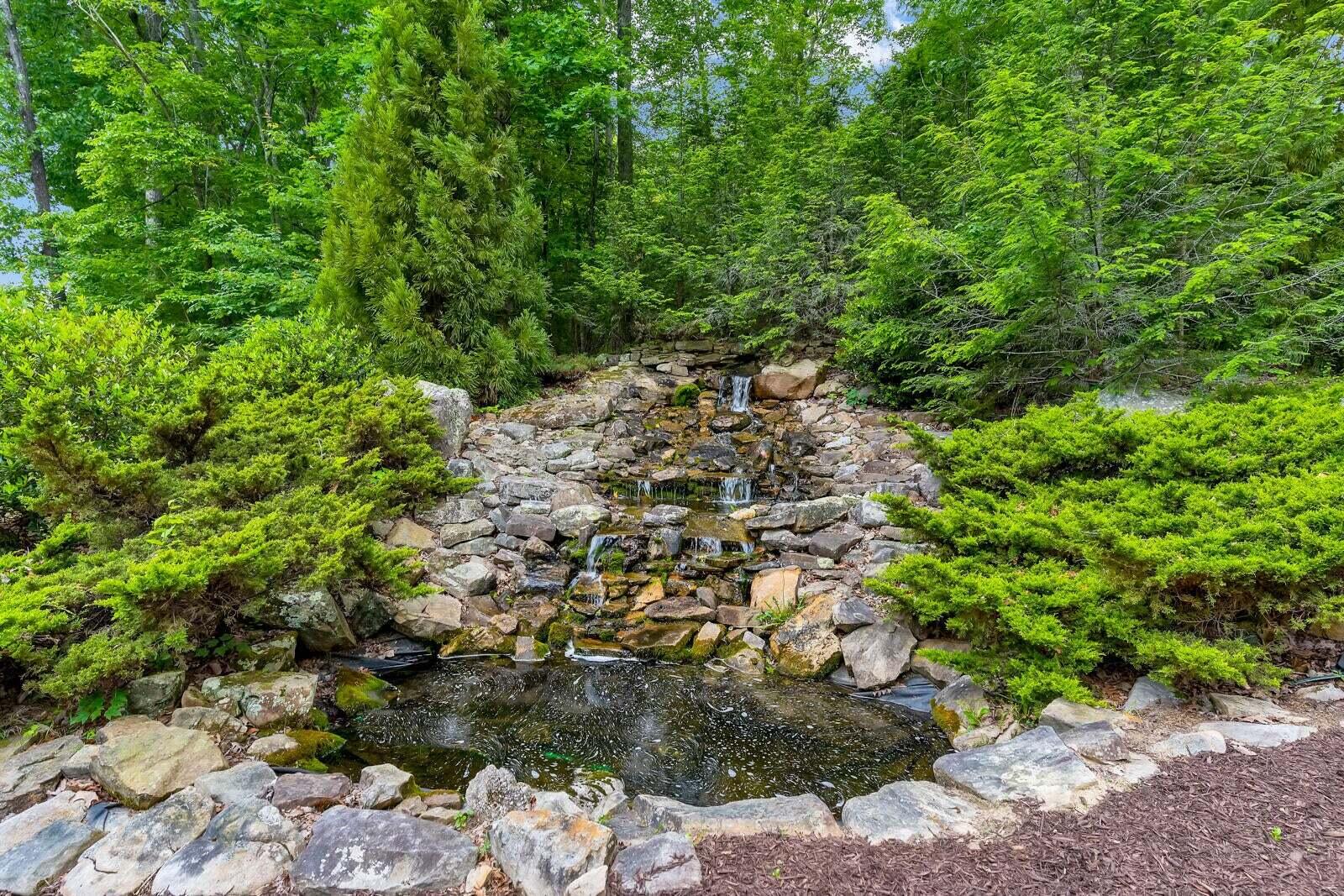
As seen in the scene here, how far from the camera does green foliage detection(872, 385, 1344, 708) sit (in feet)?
9.18

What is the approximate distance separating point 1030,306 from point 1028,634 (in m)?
4.17

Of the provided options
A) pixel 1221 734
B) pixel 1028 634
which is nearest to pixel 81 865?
pixel 1028 634

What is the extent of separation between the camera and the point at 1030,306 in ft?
19.0

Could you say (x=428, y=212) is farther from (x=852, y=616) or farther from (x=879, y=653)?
(x=879, y=653)

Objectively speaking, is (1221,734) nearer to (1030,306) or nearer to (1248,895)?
(1248,895)

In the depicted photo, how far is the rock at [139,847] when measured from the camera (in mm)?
1985

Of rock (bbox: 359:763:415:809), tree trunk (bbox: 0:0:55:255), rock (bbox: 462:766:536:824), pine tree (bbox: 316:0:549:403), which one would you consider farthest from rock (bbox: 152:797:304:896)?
tree trunk (bbox: 0:0:55:255)

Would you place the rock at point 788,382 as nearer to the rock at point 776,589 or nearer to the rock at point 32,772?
the rock at point 776,589

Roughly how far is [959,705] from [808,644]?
3.71ft

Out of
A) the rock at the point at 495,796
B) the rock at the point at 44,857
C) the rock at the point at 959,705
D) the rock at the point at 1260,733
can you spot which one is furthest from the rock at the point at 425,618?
the rock at the point at 1260,733

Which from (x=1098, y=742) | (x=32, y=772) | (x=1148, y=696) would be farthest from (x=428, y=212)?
(x=1148, y=696)

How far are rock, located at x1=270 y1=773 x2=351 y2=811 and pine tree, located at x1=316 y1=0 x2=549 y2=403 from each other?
6.04 m

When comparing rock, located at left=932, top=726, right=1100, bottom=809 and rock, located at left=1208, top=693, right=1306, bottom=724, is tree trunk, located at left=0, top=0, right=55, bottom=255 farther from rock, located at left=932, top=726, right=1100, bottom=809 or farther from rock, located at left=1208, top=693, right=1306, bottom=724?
rock, located at left=1208, top=693, right=1306, bottom=724

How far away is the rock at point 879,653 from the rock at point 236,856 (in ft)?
11.3
